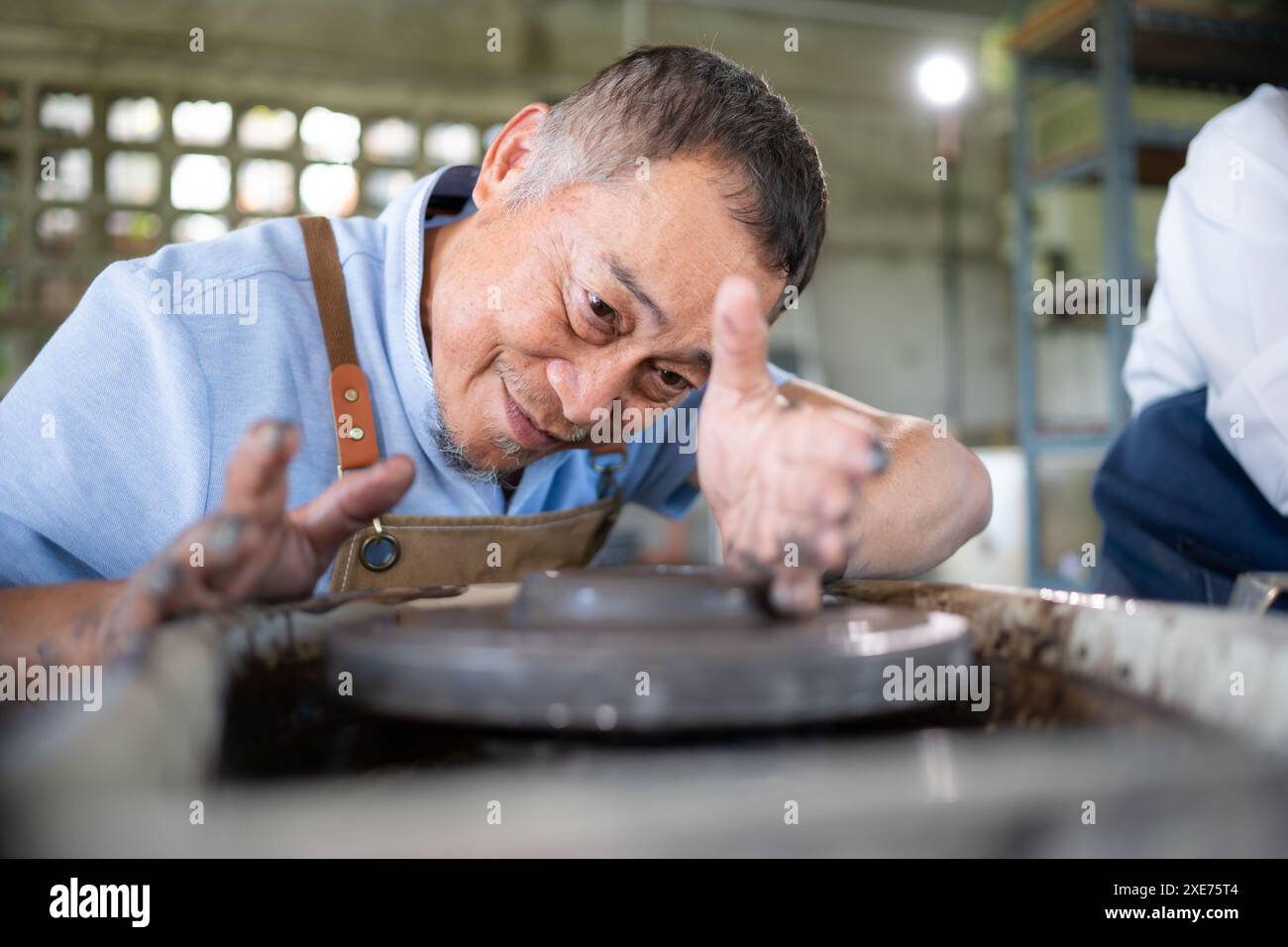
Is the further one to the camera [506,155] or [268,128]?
[268,128]

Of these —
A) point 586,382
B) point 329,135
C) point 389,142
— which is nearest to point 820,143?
point 389,142

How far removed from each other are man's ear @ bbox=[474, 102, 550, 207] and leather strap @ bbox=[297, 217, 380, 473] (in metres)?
0.19

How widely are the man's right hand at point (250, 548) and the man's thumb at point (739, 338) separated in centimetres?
22

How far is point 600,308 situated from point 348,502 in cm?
42

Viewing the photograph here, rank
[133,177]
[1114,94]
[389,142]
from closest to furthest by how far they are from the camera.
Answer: [1114,94]
[133,177]
[389,142]

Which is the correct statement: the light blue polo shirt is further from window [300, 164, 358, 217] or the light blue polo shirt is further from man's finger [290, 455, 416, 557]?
window [300, 164, 358, 217]

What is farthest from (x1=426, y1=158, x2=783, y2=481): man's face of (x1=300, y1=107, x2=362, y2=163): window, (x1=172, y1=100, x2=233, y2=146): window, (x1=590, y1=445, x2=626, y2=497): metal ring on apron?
(x1=172, y1=100, x2=233, y2=146): window

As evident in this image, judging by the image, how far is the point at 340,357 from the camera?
1.08 m

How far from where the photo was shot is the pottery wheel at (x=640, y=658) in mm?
459

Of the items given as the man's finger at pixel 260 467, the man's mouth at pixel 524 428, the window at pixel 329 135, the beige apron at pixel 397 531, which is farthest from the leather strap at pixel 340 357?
the window at pixel 329 135

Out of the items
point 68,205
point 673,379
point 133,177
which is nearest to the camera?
point 673,379

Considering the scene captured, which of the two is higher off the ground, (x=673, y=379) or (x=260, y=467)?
(x=673, y=379)

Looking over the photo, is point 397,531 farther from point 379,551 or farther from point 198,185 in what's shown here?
point 198,185

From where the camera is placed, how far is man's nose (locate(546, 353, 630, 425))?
995 millimetres
